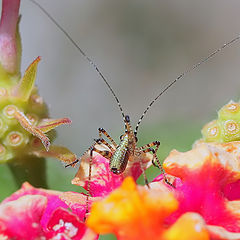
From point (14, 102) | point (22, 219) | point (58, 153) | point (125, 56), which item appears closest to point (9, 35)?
point (14, 102)

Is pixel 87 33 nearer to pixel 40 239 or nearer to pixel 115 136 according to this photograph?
pixel 115 136

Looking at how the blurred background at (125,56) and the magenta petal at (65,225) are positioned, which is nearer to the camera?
the magenta petal at (65,225)

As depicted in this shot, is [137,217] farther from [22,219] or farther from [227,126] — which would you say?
[227,126]

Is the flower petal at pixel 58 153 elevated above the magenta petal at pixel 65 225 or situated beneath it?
elevated above

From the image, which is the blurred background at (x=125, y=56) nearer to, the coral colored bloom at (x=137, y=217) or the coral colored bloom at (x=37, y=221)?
the coral colored bloom at (x=37, y=221)

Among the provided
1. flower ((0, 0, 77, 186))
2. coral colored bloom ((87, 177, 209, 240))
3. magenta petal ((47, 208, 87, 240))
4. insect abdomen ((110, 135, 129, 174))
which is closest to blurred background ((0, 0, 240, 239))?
insect abdomen ((110, 135, 129, 174))

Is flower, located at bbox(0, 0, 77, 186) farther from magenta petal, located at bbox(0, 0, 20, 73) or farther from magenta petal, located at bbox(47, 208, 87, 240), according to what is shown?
magenta petal, located at bbox(47, 208, 87, 240)

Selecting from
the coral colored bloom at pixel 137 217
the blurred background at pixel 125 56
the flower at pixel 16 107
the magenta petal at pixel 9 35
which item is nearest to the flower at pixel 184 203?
the coral colored bloom at pixel 137 217
